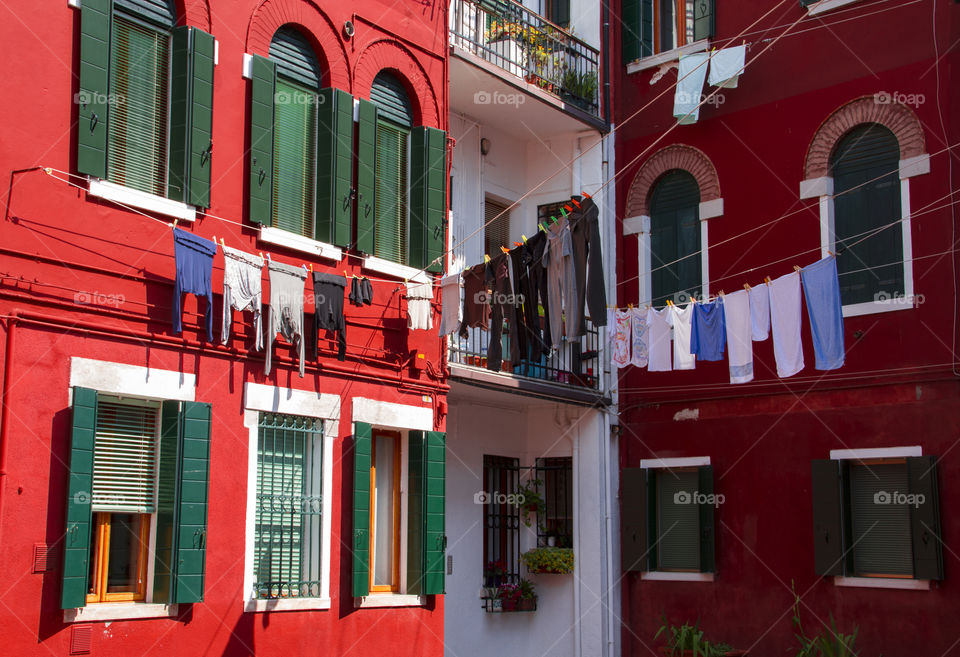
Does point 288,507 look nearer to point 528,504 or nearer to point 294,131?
point 294,131

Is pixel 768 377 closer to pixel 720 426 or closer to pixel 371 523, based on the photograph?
pixel 720 426

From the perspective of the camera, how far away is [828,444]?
1595cm

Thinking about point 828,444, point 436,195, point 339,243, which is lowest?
point 828,444

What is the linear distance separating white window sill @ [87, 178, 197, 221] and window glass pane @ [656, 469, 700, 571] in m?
8.82

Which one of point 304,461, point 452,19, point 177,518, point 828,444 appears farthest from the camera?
point 452,19

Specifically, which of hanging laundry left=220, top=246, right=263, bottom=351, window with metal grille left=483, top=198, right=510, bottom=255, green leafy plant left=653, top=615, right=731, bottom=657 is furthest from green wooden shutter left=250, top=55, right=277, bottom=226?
green leafy plant left=653, top=615, right=731, bottom=657

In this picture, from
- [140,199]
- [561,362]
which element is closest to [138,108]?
[140,199]

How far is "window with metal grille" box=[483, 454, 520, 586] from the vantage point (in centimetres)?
1752

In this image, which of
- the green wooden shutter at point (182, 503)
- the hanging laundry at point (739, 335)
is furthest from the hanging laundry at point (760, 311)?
the green wooden shutter at point (182, 503)

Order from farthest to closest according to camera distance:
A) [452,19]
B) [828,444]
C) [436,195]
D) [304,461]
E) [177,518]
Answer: [452,19] → [828,444] → [436,195] → [304,461] → [177,518]

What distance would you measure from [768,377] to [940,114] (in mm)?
4177

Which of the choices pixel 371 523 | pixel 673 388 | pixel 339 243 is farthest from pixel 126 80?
pixel 673 388

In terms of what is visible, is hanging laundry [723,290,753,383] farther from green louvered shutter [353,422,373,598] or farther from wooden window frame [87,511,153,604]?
wooden window frame [87,511,153,604]

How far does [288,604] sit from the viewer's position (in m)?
12.2
